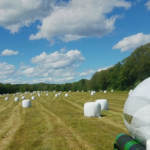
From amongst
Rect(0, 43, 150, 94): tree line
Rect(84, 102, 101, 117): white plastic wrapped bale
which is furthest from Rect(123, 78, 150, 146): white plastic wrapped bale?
Rect(0, 43, 150, 94): tree line

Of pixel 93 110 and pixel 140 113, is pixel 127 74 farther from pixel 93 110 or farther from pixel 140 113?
pixel 140 113

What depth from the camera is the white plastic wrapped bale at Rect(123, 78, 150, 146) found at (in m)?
5.85

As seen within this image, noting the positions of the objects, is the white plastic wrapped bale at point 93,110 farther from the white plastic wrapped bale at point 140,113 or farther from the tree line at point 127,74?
the tree line at point 127,74

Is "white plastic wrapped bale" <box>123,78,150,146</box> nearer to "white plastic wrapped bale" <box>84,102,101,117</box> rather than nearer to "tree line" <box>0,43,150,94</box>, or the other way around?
"white plastic wrapped bale" <box>84,102,101,117</box>

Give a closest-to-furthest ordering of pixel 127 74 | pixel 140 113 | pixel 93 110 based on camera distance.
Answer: pixel 140 113
pixel 93 110
pixel 127 74

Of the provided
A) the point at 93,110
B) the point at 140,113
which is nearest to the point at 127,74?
the point at 93,110

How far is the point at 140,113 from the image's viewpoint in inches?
239

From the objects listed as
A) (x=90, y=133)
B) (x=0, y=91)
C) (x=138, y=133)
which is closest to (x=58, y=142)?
(x=90, y=133)

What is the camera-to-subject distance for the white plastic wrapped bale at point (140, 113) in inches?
230

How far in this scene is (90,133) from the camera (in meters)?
10.8

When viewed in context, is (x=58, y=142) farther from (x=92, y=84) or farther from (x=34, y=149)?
(x=92, y=84)

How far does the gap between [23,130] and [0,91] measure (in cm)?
10851

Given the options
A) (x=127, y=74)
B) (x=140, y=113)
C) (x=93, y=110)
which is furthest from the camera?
(x=127, y=74)

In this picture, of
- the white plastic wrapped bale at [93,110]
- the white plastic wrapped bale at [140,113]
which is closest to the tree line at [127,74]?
the white plastic wrapped bale at [93,110]
